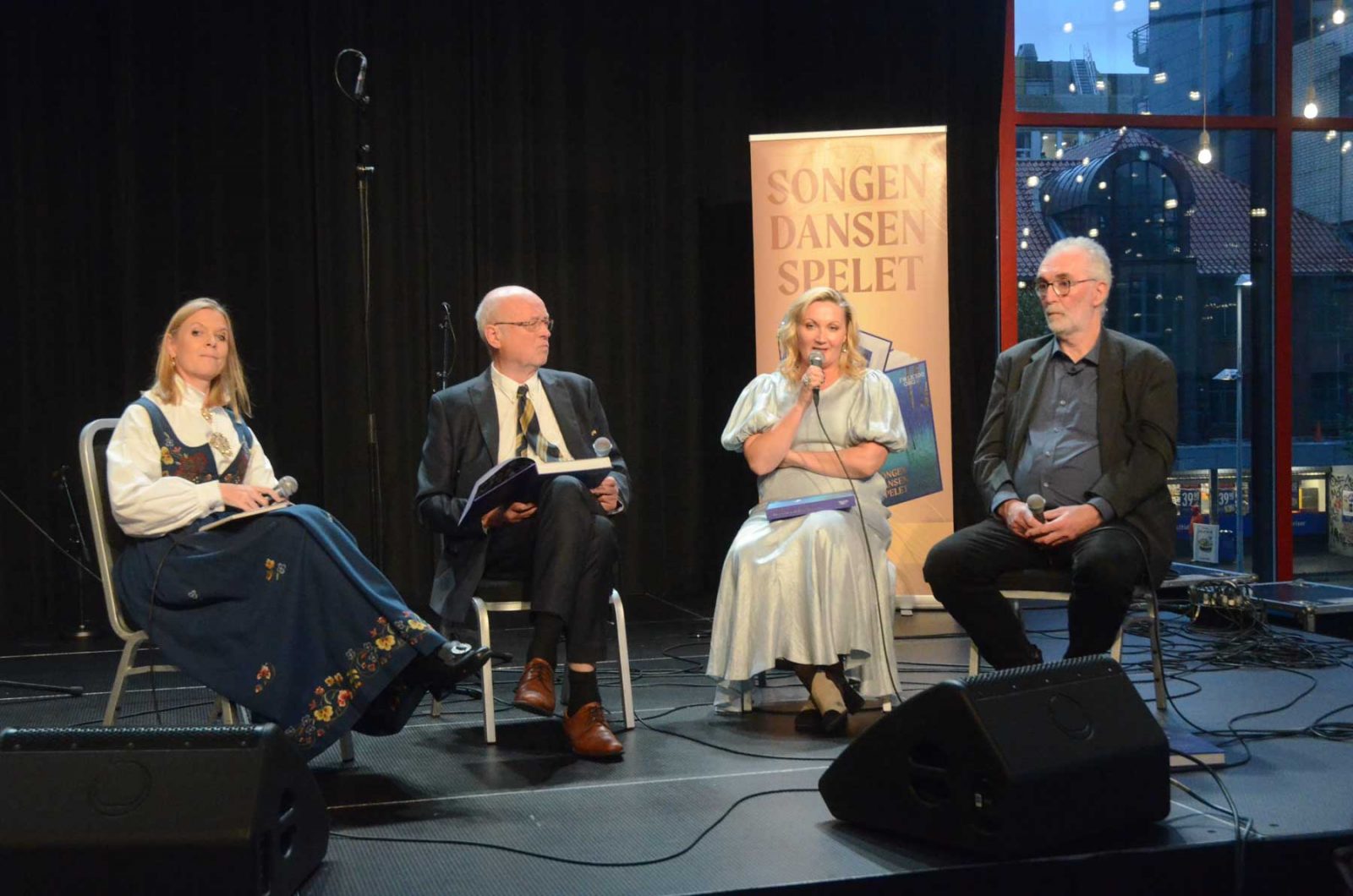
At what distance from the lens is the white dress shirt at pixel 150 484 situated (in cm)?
291

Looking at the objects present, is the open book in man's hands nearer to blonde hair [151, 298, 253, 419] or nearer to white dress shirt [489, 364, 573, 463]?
white dress shirt [489, 364, 573, 463]

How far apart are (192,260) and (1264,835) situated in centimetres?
459

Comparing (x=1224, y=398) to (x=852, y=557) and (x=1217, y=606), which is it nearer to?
(x=1217, y=606)

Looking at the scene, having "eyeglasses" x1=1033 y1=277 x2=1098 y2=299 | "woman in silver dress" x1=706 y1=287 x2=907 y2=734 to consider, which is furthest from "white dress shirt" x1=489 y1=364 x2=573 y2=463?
"eyeglasses" x1=1033 y1=277 x2=1098 y2=299

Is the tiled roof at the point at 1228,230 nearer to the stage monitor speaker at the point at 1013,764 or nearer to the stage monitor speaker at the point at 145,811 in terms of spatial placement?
the stage monitor speaker at the point at 1013,764

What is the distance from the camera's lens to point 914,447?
17.8 ft

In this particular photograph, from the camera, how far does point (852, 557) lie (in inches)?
132

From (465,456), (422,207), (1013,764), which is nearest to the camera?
(1013,764)

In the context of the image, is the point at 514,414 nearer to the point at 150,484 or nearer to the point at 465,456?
the point at 465,456

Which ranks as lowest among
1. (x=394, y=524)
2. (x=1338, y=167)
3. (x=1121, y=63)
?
(x=394, y=524)

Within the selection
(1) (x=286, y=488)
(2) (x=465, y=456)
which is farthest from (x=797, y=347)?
(1) (x=286, y=488)

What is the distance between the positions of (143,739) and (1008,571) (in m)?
2.22

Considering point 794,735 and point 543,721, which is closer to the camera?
point 794,735

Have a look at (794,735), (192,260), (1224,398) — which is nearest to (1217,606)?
(1224,398)
